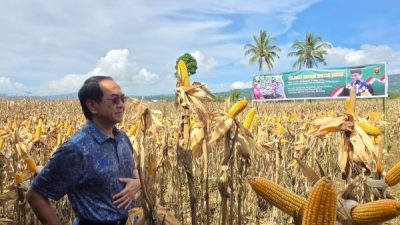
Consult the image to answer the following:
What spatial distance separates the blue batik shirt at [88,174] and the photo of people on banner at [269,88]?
17.5 meters

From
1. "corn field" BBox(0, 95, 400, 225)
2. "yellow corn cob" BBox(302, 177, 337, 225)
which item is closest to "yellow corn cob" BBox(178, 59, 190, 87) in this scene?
"corn field" BBox(0, 95, 400, 225)

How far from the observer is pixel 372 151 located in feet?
9.07

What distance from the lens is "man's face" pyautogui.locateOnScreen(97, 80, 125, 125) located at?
2.57 metres

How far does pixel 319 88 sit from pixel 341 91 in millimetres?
1329

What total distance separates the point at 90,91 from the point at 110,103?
165 mm

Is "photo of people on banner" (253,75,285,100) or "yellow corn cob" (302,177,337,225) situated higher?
"photo of people on banner" (253,75,285,100)

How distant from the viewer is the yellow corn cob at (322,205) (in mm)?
1042

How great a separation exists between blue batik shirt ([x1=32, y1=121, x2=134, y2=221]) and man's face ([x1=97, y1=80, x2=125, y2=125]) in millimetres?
110

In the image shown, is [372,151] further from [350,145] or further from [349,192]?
[349,192]

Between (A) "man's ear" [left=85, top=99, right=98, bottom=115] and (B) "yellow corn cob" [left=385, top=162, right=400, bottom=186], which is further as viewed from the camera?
(A) "man's ear" [left=85, top=99, right=98, bottom=115]

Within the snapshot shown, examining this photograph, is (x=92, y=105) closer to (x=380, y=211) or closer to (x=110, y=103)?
(x=110, y=103)

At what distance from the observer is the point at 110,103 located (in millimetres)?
2576

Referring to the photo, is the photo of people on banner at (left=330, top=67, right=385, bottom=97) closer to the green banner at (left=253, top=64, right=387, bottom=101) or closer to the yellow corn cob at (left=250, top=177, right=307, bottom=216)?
the green banner at (left=253, top=64, right=387, bottom=101)

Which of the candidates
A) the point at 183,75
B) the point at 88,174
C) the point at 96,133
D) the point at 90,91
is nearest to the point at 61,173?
the point at 88,174
